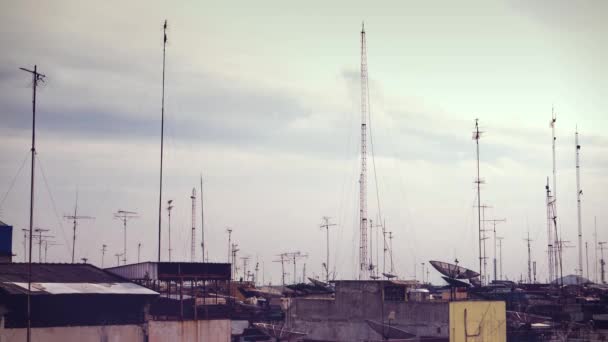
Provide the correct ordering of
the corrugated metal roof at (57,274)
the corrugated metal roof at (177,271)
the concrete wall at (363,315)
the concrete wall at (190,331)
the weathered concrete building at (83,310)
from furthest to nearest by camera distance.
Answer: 1. the concrete wall at (363,315)
2. the corrugated metal roof at (177,271)
3. the concrete wall at (190,331)
4. the corrugated metal roof at (57,274)
5. the weathered concrete building at (83,310)

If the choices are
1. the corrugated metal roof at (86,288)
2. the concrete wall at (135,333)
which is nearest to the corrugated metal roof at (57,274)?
the corrugated metal roof at (86,288)

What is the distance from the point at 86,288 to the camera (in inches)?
2135

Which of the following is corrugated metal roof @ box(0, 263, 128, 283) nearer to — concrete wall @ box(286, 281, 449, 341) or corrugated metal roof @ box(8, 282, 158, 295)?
corrugated metal roof @ box(8, 282, 158, 295)

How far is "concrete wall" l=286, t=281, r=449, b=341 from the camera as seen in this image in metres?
72.1

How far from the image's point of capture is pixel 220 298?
98.6m

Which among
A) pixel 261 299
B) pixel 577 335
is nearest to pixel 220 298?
pixel 261 299

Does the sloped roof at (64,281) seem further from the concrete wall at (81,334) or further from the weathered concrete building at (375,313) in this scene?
the weathered concrete building at (375,313)

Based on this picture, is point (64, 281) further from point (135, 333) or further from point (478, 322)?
point (478, 322)

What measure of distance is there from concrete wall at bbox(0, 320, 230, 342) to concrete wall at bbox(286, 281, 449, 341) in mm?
19222

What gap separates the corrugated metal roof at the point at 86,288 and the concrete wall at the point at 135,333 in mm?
2672

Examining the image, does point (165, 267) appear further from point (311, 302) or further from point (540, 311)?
point (540, 311)

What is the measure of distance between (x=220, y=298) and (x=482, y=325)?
132 ft

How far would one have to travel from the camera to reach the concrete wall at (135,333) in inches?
1953

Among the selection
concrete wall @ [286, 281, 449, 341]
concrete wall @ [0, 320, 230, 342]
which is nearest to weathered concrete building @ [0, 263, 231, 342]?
concrete wall @ [0, 320, 230, 342]
